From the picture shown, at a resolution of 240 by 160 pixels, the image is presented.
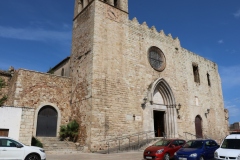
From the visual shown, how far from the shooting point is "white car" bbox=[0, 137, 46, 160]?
759 centimetres

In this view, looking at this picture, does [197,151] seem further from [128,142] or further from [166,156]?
[128,142]

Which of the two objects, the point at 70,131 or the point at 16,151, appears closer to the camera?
the point at 16,151

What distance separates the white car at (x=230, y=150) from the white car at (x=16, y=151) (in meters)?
6.59

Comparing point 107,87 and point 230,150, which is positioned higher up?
point 107,87

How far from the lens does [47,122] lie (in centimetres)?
1521

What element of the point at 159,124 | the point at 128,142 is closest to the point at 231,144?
the point at 128,142

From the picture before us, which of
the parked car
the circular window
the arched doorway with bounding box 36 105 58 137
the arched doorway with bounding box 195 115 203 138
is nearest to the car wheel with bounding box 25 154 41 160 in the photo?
the parked car

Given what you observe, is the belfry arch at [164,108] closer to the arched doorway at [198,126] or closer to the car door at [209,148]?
the arched doorway at [198,126]

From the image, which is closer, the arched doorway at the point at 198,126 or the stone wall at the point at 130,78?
the stone wall at the point at 130,78

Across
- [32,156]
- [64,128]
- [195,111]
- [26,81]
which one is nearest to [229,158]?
[32,156]

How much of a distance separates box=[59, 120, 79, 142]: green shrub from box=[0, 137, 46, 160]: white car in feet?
22.1

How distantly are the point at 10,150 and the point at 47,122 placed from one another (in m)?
7.63

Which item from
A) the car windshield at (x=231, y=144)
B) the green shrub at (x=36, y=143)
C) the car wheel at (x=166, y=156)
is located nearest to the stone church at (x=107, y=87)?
the green shrub at (x=36, y=143)

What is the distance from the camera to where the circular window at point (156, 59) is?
1907 cm
